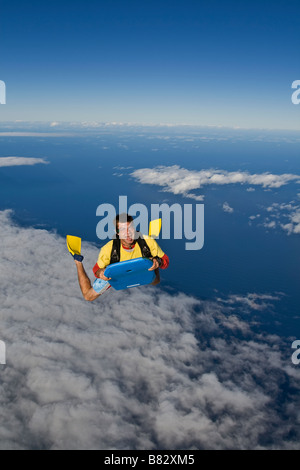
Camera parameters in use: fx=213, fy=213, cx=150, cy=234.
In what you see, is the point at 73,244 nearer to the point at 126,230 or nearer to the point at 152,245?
the point at 126,230

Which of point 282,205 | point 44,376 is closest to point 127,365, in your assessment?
point 44,376

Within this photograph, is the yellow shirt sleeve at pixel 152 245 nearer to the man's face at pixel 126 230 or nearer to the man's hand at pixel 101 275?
Answer: the man's face at pixel 126 230

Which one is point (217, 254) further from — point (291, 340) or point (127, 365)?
point (127, 365)

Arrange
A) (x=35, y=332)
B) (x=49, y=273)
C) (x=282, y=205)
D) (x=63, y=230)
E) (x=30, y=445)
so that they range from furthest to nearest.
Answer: (x=282, y=205) < (x=63, y=230) < (x=49, y=273) < (x=35, y=332) < (x=30, y=445)

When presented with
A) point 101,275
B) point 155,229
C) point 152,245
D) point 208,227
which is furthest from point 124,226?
point 208,227

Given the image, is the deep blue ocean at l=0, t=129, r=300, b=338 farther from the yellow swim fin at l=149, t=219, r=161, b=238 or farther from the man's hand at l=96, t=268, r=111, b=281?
the yellow swim fin at l=149, t=219, r=161, b=238

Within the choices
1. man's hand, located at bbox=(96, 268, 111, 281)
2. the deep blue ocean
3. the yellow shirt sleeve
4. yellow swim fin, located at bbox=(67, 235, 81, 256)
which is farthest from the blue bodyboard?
the deep blue ocean

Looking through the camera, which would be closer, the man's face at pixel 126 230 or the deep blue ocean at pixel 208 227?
the man's face at pixel 126 230

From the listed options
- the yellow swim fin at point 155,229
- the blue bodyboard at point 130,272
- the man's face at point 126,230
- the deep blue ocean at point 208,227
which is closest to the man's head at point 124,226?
the man's face at point 126,230
